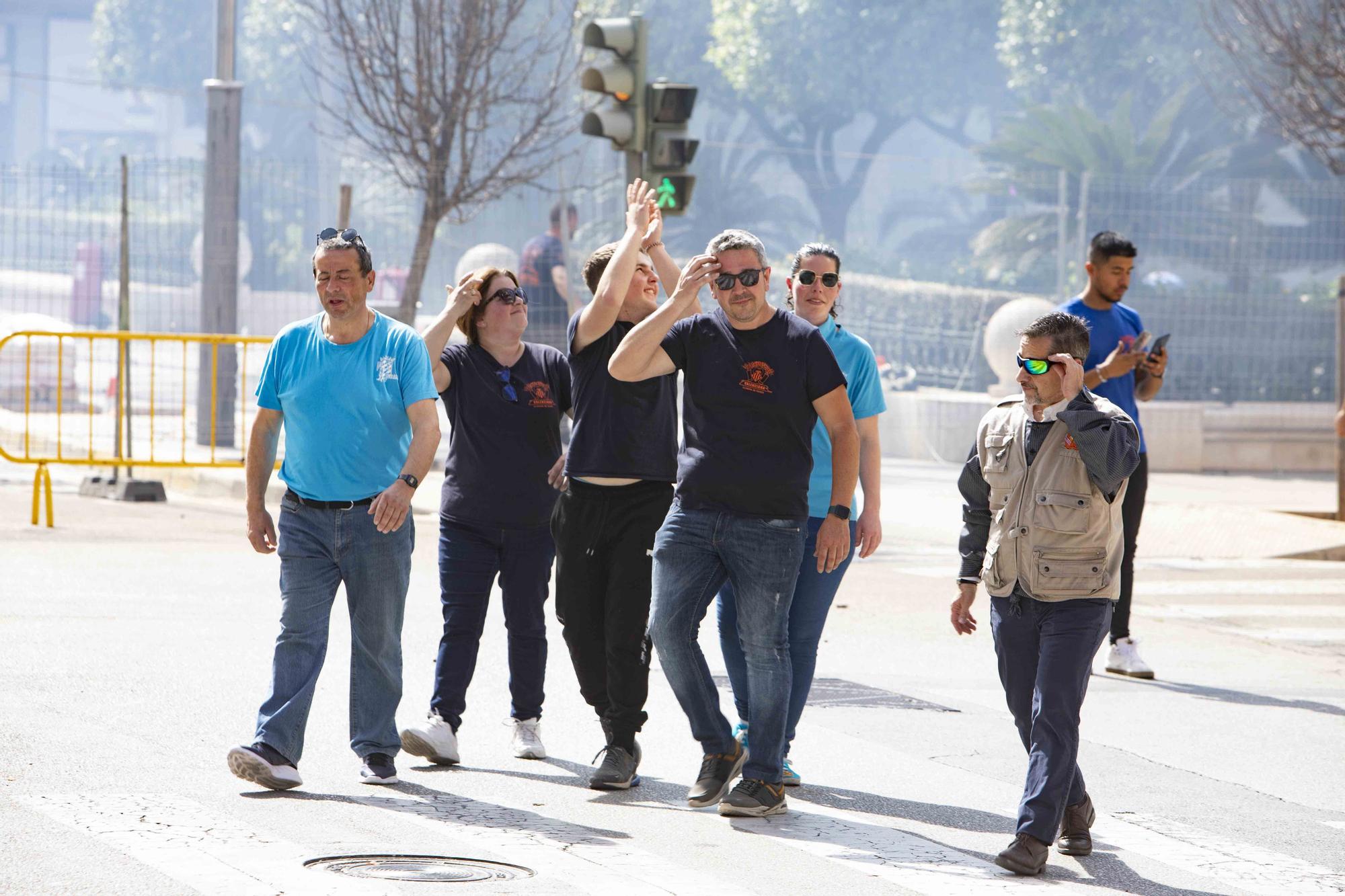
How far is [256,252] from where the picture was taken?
74.2 feet

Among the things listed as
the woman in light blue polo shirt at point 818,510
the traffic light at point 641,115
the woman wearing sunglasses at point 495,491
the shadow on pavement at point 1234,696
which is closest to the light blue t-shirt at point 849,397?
the woman in light blue polo shirt at point 818,510

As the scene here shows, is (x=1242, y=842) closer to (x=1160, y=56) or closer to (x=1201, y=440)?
(x=1201, y=440)

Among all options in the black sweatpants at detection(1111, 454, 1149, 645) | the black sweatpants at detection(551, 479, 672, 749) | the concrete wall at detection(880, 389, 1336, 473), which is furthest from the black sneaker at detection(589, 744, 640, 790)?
the concrete wall at detection(880, 389, 1336, 473)

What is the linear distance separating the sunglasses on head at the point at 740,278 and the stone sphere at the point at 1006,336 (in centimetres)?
1751

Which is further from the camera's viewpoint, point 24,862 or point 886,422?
point 886,422

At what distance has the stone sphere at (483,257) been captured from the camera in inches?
797

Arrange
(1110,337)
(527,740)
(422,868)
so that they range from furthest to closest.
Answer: (1110,337), (527,740), (422,868)

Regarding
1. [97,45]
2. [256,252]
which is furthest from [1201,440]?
[97,45]

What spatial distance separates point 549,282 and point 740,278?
40.0ft

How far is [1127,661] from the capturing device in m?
8.61

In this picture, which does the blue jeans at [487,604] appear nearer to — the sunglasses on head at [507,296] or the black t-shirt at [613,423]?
the black t-shirt at [613,423]

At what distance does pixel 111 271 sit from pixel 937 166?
44944 mm

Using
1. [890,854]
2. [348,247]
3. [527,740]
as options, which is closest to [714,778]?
[890,854]

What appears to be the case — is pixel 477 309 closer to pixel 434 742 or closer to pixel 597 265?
pixel 597 265
